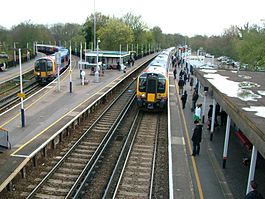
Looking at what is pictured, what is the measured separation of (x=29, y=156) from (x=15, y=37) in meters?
57.5

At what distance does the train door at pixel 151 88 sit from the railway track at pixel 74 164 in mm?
2381

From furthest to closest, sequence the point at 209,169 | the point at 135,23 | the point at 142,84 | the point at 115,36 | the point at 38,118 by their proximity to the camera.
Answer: the point at 135,23, the point at 115,36, the point at 142,84, the point at 38,118, the point at 209,169

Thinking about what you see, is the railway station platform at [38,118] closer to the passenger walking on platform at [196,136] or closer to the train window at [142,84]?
the train window at [142,84]

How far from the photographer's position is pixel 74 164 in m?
12.8

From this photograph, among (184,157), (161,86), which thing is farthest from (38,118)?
(184,157)

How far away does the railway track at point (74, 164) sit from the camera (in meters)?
10.5

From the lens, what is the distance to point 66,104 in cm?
2144

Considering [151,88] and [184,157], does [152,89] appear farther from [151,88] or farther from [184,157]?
[184,157]

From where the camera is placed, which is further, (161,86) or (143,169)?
(161,86)

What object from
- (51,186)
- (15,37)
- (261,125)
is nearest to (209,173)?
(261,125)

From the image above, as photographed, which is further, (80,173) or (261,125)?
(80,173)

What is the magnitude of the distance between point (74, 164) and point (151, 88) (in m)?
9.07

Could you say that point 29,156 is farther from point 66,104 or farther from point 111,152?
point 66,104

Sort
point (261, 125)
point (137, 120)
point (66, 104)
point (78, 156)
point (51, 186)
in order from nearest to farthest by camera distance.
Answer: point (261, 125) < point (51, 186) < point (78, 156) < point (137, 120) < point (66, 104)
